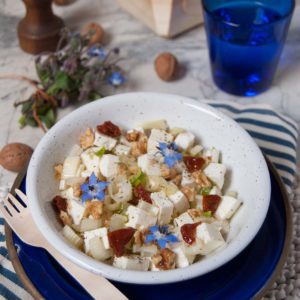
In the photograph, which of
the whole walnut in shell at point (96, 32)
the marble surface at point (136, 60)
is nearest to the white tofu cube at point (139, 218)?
the marble surface at point (136, 60)

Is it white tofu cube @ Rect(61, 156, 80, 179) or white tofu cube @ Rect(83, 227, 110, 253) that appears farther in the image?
white tofu cube @ Rect(61, 156, 80, 179)

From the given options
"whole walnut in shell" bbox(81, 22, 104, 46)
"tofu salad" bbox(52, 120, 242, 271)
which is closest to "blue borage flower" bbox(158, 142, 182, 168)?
"tofu salad" bbox(52, 120, 242, 271)

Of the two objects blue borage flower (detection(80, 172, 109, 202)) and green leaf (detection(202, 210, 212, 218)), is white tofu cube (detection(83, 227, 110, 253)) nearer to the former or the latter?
blue borage flower (detection(80, 172, 109, 202))

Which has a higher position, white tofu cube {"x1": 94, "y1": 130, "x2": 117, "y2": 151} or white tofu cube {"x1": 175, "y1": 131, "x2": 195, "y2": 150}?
white tofu cube {"x1": 94, "y1": 130, "x2": 117, "y2": 151}

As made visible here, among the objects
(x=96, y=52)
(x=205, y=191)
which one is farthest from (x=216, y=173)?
(x=96, y=52)

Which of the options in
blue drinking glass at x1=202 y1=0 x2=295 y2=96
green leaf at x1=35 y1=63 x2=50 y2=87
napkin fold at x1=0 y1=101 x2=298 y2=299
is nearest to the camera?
napkin fold at x1=0 y1=101 x2=298 y2=299

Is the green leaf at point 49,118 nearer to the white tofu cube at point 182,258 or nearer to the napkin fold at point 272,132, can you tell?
the napkin fold at point 272,132

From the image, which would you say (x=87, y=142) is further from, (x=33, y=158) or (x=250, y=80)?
(x=250, y=80)

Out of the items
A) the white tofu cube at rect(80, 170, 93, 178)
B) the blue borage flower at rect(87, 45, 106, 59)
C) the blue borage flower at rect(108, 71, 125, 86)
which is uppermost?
the white tofu cube at rect(80, 170, 93, 178)
